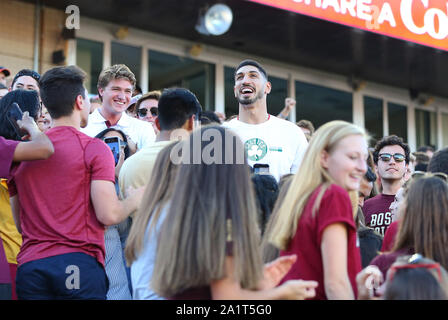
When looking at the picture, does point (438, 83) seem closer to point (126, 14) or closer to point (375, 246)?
point (126, 14)

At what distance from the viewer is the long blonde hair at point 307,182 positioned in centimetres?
313

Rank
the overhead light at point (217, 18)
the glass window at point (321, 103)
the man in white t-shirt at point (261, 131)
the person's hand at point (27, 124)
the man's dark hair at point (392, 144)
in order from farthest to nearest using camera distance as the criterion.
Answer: the glass window at point (321, 103) → the overhead light at point (217, 18) → the man's dark hair at point (392, 144) → the man in white t-shirt at point (261, 131) → the person's hand at point (27, 124)

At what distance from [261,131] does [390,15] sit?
219 inches

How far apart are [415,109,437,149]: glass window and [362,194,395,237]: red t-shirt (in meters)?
9.42

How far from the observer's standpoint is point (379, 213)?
19.6 ft

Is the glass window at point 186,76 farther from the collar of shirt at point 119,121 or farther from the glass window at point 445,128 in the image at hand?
the glass window at point 445,128

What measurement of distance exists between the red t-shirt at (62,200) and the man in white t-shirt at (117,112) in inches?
67.5

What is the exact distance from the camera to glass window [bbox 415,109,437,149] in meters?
15.1

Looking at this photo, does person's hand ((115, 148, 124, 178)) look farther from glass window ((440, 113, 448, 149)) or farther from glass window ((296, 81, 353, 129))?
glass window ((440, 113, 448, 149))

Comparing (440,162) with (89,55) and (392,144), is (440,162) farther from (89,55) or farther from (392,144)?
(89,55)

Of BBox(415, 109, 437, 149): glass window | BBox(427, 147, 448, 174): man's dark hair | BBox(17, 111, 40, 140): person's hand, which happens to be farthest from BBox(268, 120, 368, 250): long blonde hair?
BBox(415, 109, 437, 149): glass window

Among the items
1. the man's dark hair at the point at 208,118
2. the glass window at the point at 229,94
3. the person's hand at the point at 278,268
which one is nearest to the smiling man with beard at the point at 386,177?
the man's dark hair at the point at 208,118

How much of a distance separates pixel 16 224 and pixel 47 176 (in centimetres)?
41
